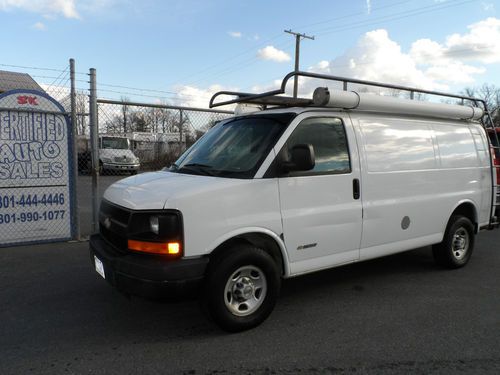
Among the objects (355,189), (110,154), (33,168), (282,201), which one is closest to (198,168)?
(282,201)

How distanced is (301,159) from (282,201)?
0.42 m

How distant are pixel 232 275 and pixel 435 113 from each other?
134 inches

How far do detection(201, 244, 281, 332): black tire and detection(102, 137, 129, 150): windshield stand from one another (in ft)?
53.7

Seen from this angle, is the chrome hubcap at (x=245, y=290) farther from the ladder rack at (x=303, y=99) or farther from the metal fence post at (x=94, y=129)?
the metal fence post at (x=94, y=129)

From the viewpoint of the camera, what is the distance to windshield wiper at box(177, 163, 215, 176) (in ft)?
12.7

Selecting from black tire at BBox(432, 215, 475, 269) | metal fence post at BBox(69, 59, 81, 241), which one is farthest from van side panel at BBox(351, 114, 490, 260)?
metal fence post at BBox(69, 59, 81, 241)

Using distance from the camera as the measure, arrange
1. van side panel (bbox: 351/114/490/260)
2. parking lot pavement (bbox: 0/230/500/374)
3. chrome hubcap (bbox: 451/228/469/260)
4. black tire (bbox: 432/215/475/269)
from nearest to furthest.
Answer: parking lot pavement (bbox: 0/230/500/374) < van side panel (bbox: 351/114/490/260) < black tire (bbox: 432/215/475/269) < chrome hubcap (bbox: 451/228/469/260)

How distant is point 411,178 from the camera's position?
4.80 meters

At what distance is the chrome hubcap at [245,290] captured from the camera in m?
3.57

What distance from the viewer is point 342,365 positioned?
3.13 m

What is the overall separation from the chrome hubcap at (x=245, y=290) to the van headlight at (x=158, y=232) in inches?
23.4

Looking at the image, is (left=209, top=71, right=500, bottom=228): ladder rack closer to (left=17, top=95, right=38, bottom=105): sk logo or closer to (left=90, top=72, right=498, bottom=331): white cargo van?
(left=90, top=72, right=498, bottom=331): white cargo van

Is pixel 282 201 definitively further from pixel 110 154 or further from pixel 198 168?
pixel 110 154

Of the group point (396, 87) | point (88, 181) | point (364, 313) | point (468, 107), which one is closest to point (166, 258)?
point (364, 313)
